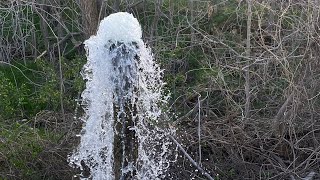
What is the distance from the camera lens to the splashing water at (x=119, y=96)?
343 cm

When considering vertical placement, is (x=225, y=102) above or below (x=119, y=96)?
below

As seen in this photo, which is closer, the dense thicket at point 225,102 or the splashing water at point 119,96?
the splashing water at point 119,96

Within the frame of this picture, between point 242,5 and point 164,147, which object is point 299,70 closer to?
point 164,147

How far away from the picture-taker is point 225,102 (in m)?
5.75

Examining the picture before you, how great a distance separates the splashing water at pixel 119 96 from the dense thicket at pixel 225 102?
2.83ft

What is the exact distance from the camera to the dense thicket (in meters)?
5.11

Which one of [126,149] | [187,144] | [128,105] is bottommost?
[187,144]

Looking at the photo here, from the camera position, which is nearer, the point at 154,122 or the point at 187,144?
the point at 154,122

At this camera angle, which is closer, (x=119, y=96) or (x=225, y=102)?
(x=119, y=96)

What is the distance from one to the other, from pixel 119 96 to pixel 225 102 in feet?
7.81

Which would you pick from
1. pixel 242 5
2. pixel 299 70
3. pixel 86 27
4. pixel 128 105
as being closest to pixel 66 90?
pixel 86 27

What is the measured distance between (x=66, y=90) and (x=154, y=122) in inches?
71.1

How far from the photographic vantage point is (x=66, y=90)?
A: 653 centimetres

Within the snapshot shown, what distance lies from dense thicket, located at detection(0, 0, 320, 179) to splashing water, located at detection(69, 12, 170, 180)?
0.86 metres
